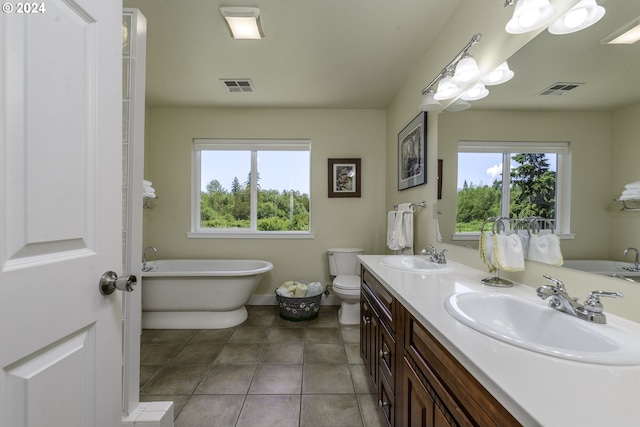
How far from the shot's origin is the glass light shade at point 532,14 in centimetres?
99

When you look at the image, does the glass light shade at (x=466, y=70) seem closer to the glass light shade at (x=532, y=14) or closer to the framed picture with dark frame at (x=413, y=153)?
the glass light shade at (x=532, y=14)

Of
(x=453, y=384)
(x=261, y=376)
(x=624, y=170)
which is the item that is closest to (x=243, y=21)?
(x=624, y=170)

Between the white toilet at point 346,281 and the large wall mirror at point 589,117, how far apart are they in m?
1.77

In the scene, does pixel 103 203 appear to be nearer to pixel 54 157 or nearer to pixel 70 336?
pixel 54 157

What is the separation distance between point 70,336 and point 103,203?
0.34 meters

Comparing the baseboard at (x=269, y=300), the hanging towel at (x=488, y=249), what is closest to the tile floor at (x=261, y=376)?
the baseboard at (x=269, y=300)

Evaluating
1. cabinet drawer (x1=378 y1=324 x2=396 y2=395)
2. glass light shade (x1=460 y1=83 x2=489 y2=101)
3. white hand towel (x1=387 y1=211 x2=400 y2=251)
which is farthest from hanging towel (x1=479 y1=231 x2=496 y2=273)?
white hand towel (x1=387 y1=211 x2=400 y2=251)

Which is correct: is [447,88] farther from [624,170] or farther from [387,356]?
[387,356]

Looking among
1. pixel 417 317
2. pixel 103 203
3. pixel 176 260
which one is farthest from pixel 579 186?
pixel 176 260

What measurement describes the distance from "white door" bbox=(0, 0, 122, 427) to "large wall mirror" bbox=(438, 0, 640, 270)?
1.57 meters

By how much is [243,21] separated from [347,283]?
2.32m

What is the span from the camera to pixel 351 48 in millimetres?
2043

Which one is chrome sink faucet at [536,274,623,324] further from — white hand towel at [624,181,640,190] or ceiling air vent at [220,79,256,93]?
ceiling air vent at [220,79,256,93]

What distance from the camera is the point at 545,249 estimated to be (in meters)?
1.09
